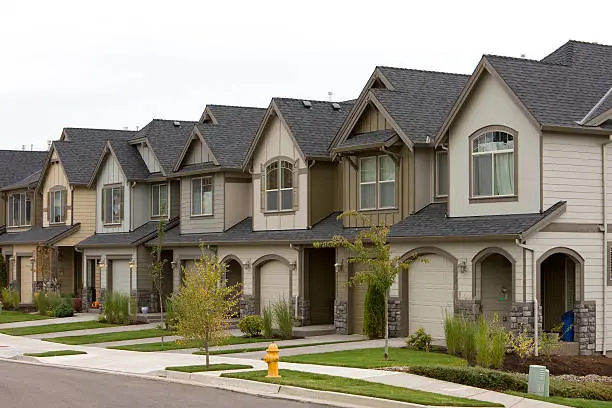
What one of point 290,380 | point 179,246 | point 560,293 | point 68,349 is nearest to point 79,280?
point 179,246

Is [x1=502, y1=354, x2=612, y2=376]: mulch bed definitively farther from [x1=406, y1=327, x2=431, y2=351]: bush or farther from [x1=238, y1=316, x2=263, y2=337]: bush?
[x1=238, y1=316, x2=263, y2=337]: bush

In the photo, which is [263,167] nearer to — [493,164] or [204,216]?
[204,216]

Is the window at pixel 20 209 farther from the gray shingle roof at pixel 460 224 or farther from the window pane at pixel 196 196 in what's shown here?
the gray shingle roof at pixel 460 224

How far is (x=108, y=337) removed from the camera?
35281 millimetres

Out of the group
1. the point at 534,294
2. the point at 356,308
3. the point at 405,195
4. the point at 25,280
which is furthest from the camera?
the point at 25,280

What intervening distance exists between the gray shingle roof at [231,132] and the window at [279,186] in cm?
235

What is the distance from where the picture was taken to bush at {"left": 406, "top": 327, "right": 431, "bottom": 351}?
2834 cm

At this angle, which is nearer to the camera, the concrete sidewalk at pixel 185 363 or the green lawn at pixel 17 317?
the concrete sidewalk at pixel 185 363

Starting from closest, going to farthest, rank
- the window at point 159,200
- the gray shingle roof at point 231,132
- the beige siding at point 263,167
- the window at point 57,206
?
1. the beige siding at point 263,167
2. the gray shingle roof at point 231,132
3. the window at point 159,200
4. the window at point 57,206

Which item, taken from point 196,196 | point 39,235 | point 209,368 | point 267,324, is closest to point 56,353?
point 267,324

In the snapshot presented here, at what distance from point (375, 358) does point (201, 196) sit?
17565 mm

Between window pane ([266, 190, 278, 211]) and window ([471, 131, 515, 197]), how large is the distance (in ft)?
33.3

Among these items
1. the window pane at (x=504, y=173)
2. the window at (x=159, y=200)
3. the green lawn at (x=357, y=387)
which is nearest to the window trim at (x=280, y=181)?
the window at (x=159, y=200)

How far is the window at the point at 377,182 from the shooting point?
3316 centimetres
